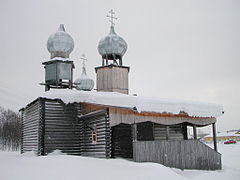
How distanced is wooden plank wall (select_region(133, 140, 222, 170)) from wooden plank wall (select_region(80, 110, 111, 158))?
1.87 m

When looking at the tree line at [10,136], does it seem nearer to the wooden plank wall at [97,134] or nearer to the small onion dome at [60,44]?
the small onion dome at [60,44]

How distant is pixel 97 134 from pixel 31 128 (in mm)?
6063

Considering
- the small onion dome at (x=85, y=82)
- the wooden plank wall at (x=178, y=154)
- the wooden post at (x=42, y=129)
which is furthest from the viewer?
the small onion dome at (x=85, y=82)

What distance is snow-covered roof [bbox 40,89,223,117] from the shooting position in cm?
1526

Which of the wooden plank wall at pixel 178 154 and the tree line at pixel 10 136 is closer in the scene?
the wooden plank wall at pixel 178 154

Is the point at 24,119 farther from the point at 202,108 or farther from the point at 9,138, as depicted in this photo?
the point at 9,138

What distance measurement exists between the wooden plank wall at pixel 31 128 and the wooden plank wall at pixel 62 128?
0.72 meters

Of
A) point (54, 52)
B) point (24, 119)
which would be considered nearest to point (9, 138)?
point (24, 119)

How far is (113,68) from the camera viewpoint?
22719 mm

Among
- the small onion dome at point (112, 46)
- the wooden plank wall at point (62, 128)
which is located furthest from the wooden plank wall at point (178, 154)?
the small onion dome at point (112, 46)

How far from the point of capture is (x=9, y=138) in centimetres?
4847

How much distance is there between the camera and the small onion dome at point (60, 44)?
876 inches

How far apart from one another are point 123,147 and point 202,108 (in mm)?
6167

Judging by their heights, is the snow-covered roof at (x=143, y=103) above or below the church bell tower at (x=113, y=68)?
below
